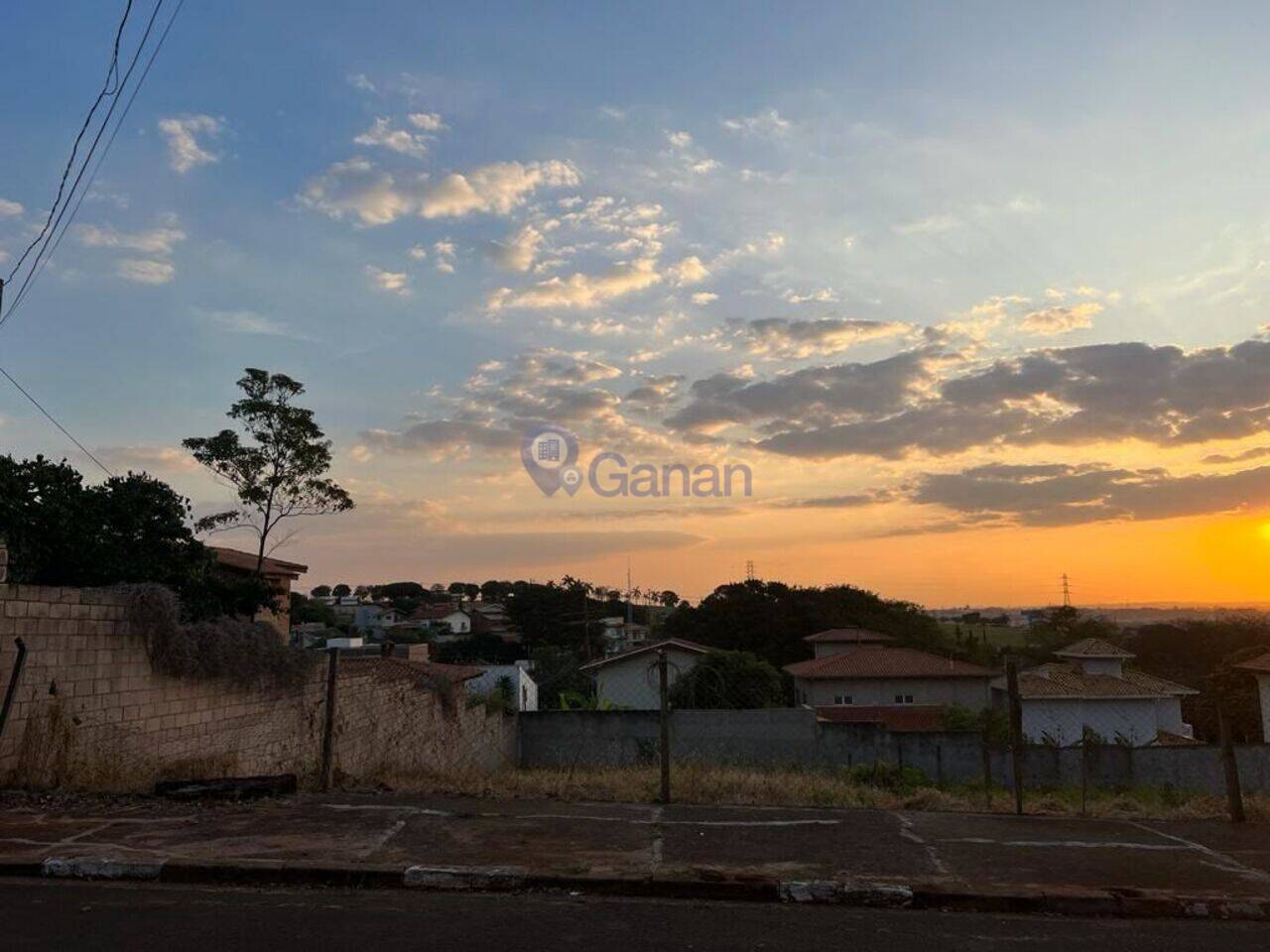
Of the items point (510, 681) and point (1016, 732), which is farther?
point (510, 681)

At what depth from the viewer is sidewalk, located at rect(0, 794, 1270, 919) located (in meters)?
5.44

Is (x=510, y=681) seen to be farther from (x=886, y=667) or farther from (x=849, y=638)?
(x=849, y=638)

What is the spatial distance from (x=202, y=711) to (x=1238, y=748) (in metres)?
19.7

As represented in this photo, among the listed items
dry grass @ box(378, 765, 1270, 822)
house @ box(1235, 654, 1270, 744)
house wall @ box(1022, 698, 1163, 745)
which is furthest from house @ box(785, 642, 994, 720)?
dry grass @ box(378, 765, 1270, 822)

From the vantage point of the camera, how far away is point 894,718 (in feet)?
126

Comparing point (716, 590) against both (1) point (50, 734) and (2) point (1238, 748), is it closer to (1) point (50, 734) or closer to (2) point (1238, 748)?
(2) point (1238, 748)

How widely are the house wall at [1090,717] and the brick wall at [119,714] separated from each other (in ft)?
102

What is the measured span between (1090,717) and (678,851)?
120ft

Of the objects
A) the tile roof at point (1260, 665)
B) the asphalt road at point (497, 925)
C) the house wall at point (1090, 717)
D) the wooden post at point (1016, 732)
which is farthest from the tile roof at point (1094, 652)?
the asphalt road at point (497, 925)

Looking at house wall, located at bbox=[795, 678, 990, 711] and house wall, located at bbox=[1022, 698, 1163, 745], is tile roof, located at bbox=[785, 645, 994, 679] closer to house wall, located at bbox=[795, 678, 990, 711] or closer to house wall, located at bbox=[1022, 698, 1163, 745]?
house wall, located at bbox=[795, 678, 990, 711]

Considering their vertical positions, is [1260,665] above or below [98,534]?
below

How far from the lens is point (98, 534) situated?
51.2ft

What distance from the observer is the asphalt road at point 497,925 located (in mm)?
4422

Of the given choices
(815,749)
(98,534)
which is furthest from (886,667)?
(98,534)
